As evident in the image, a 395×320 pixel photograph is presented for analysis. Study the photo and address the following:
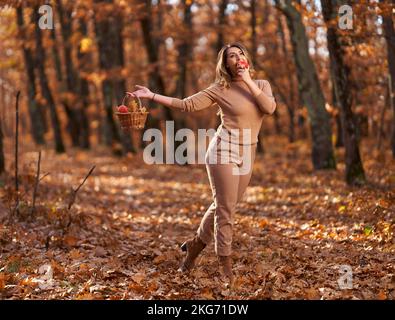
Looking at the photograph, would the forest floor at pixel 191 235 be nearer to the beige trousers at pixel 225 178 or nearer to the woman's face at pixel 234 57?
the beige trousers at pixel 225 178

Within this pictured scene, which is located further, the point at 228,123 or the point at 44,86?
the point at 44,86

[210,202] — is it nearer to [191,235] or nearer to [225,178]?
[191,235]

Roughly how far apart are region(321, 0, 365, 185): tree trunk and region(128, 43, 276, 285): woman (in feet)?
16.5

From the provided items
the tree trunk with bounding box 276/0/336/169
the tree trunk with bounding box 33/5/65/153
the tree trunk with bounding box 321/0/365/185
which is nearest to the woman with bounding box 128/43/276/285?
the tree trunk with bounding box 321/0/365/185

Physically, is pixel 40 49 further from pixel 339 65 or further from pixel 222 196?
pixel 222 196

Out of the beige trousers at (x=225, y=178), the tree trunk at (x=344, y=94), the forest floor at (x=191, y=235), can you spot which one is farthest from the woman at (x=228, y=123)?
the tree trunk at (x=344, y=94)

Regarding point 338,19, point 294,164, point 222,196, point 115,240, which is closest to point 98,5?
point 294,164

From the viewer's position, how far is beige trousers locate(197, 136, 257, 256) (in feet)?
19.8

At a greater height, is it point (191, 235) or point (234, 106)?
point (234, 106)

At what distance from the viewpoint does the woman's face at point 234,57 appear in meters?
5.94

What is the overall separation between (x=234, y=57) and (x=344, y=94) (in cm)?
589

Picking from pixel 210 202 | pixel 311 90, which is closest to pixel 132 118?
pixel 210 202

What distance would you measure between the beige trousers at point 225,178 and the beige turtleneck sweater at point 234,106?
130mm

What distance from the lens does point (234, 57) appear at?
597 centimetres
